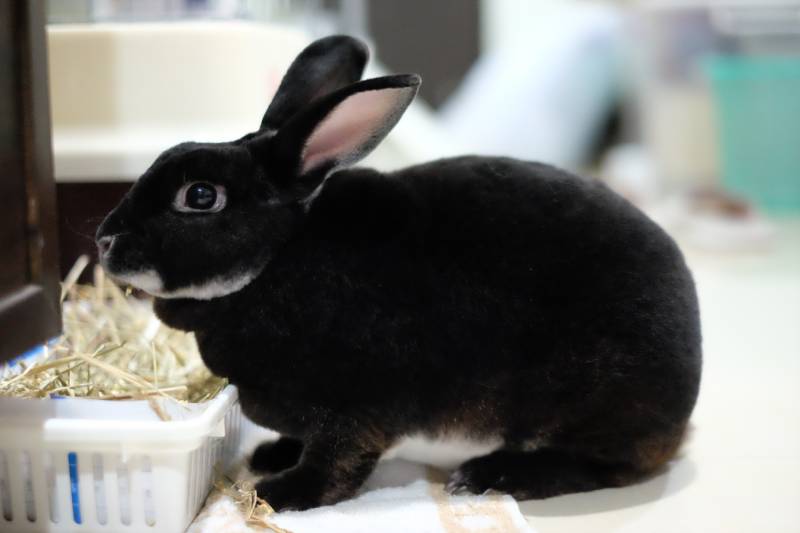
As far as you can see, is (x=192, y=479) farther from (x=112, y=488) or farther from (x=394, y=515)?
(x=394, y=515)

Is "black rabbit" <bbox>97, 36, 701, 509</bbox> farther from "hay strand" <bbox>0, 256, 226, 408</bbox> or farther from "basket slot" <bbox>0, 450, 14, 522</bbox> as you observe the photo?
"basket slot" <bbox>0, 450, 14, 522</bbox>

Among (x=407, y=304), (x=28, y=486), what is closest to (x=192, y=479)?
(x=28, y=486)

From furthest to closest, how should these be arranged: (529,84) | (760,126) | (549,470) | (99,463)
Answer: (529,84), (760,126), (549,470), (99,463)

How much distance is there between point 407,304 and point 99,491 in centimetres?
33

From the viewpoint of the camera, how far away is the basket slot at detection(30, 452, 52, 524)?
77 cm

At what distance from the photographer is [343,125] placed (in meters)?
0.81

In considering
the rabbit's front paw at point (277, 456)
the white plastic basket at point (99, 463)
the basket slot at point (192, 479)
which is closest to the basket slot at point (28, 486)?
the white plastic basket at point (99, 463)

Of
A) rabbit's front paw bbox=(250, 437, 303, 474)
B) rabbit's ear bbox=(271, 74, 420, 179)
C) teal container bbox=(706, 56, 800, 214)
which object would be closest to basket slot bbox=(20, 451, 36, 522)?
rabbit's front paw bbox=(250, 437, 303, 474)

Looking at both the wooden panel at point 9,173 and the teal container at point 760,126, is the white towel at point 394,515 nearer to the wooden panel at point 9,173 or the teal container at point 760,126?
the wooden panel at point 9,173

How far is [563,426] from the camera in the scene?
34.9 inches

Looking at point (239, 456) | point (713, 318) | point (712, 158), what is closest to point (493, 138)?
point (712, 158)

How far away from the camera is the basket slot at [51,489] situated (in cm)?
78

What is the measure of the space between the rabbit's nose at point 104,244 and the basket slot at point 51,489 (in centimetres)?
19

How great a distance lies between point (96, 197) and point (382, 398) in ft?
1.16
